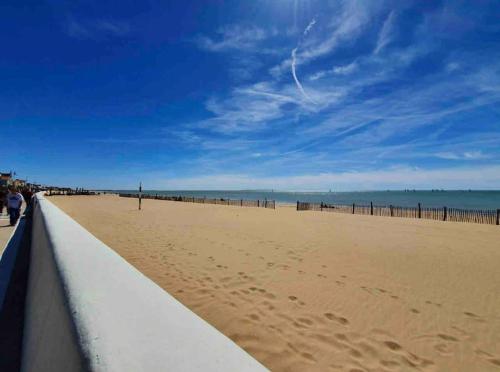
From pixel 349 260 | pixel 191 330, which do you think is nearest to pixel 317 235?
pixel 349 260

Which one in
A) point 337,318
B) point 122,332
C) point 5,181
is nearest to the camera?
point 122,332

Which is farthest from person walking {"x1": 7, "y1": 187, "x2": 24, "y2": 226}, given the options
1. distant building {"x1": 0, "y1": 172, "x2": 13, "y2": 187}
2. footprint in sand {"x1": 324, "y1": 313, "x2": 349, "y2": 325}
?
distant building {"x1": 0, "y1": 172, "x2": 13, "y2": 187}

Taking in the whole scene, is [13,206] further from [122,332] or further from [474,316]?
[474,316]

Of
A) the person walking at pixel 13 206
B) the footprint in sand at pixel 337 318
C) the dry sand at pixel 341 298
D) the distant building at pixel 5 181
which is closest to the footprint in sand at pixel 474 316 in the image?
the dry sand at pixel 341 298

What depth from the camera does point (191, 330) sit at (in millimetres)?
1521

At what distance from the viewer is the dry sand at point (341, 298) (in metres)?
3.44

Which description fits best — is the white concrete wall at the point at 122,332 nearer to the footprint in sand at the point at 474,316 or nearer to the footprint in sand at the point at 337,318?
the footprint in sand at the point at 337,318

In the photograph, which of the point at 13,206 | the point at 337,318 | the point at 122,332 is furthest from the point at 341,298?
the point at 13,206

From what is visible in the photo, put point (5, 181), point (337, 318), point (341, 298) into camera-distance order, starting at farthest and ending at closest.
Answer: point (5, 181)
point (341, 298)
point (337, 318)

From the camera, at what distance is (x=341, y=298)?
512 cm

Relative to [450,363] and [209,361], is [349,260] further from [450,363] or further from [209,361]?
[209,361]

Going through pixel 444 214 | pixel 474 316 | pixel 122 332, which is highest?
pixel 122 332

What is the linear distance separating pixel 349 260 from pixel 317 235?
13.6 feet

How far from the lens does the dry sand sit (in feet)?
11.3
